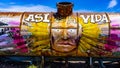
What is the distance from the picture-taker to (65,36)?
13.6 meters

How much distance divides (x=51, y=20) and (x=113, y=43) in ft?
10.1

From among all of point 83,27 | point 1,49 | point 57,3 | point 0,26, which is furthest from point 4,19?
point 83,27

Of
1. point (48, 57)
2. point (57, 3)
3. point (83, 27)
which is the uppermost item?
point (57, 3)

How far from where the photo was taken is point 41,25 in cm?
1380

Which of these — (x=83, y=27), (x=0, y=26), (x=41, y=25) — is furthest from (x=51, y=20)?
(x=0, y=26)

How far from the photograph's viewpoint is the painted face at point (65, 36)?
13.6 m

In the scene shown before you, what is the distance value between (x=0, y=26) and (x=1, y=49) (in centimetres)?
110

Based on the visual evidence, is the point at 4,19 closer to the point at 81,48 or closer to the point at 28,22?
the point at 28,22

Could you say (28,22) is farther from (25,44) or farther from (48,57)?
(48,57)

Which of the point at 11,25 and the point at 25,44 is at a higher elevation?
the point at 11,25

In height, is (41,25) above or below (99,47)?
above

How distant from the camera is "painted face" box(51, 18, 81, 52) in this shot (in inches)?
535

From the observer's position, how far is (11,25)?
14.0 metres

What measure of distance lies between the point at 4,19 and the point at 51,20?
231cm
